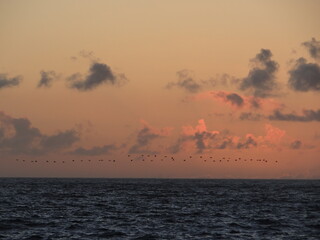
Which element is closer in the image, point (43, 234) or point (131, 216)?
point (43, 234)

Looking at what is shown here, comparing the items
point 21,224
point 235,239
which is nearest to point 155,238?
point 235,239

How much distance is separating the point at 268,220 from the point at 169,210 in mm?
18663

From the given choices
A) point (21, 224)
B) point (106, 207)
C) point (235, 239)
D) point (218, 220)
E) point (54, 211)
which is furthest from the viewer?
point (106, 207)

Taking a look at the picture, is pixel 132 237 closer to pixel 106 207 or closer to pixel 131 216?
pixel 131 216

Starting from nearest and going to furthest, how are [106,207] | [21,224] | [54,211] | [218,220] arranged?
[21,224], [218,220], [54,211], [106,207]

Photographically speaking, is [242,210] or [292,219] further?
[242,210]

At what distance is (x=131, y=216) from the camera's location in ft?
259

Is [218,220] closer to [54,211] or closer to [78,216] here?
[78,216]

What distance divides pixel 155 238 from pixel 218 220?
18.3 meters

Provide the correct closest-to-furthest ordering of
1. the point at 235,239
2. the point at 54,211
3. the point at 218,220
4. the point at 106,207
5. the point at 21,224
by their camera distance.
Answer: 1. the point at 235,239
2. the point at 21,224
3. the point at 218,220
4. the point at 54,211
5. the point at 106,207

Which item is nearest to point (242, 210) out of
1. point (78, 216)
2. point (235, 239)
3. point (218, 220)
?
point (218, 220)

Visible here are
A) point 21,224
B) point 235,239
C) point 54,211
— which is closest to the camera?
point 235,239

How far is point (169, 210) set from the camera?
89875 millimetres

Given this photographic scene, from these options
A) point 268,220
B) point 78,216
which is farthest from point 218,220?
point 78,216
